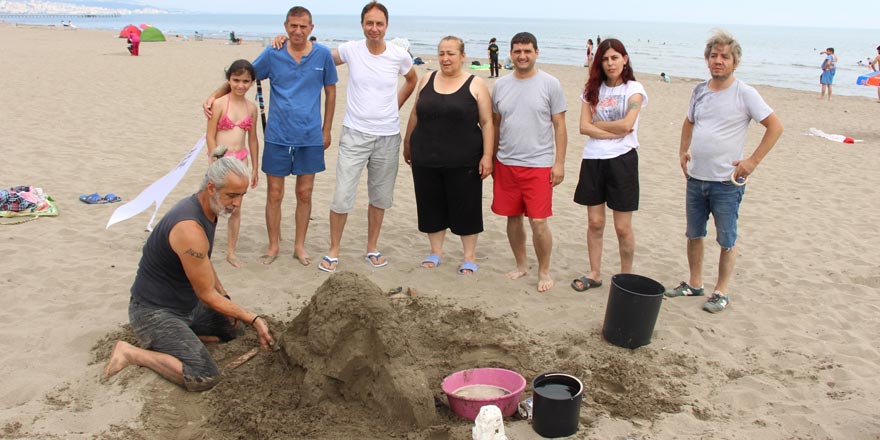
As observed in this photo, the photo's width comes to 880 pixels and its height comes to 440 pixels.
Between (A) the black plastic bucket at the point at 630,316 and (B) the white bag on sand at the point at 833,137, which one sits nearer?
(A) the black plastic bucket at the point at 630,316

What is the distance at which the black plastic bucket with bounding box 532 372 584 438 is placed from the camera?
329cm

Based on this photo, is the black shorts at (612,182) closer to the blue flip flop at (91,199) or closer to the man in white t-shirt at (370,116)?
the man in white t-shirt at (370,116)

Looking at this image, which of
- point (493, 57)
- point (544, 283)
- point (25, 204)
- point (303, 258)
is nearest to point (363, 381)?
point (544, 283)

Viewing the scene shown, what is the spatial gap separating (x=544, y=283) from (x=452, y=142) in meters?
1.36

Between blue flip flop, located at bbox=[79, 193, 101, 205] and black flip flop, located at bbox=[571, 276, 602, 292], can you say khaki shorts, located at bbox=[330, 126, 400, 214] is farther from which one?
blue flip flop, located at bbox=[79, 193, 101, 205]

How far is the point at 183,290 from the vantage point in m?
4.01

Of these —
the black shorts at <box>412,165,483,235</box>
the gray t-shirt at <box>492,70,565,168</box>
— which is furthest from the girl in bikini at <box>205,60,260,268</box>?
the gray t-shirt at <box>492,70,565,168</box>

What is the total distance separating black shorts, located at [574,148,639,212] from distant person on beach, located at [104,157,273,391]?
8.58 feet

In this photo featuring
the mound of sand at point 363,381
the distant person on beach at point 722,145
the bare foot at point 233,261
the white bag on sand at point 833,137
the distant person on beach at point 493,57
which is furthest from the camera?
the distant person on beach at point 493,57

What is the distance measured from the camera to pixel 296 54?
17.7 ft

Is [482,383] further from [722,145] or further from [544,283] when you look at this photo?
[722,145]

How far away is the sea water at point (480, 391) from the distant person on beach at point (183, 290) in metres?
1.17

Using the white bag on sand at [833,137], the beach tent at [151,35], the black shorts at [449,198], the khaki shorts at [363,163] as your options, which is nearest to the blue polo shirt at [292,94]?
the khaki shorts at [363,163]

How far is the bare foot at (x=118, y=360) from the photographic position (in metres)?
3.78
